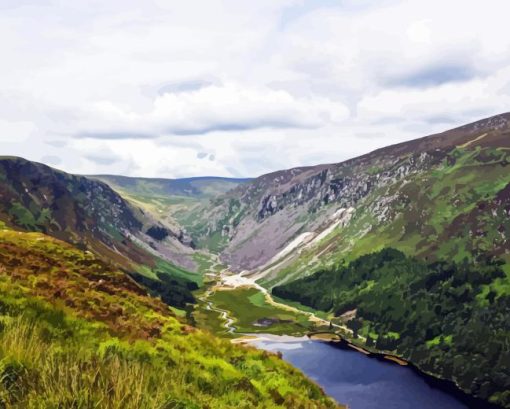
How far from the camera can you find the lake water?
14612 centimetres

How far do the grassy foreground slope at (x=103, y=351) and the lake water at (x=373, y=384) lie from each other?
10097 centimetres

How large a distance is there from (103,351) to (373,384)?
158 meters

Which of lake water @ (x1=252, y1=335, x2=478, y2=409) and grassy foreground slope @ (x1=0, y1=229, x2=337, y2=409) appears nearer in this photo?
grassy foreground slope @ (x1=0, y1=229, x2=337, y2=409)

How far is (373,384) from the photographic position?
16412cm

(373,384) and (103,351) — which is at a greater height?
(103,351)

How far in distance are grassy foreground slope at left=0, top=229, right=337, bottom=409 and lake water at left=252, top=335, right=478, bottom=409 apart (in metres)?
101

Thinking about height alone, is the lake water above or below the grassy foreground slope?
below

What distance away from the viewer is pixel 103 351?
21.1 m

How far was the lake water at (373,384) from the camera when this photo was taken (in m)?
146

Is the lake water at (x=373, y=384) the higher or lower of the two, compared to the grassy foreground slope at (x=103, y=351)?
lower

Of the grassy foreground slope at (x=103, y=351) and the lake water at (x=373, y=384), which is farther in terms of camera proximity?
the lake water at (x=373, y=384)

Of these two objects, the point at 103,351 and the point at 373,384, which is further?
the point at 373,384

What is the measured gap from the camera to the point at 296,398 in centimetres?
2697

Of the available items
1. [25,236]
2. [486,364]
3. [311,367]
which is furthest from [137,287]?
[486,364]
